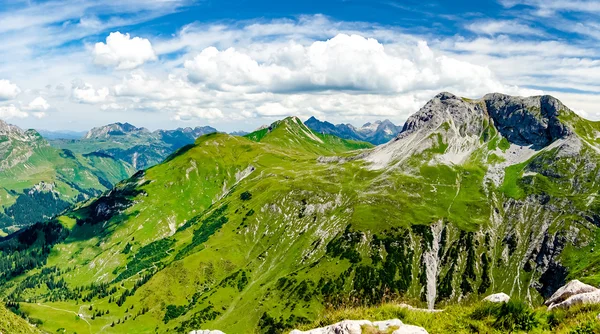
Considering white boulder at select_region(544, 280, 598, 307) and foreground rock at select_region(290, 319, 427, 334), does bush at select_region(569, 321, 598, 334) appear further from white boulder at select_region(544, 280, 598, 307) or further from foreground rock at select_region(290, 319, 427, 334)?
white boulder at select_region(544, 280, 598, 307)

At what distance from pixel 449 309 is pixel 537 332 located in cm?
597

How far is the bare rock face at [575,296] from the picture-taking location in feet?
77.8

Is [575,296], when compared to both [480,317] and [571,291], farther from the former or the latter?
[480,317]

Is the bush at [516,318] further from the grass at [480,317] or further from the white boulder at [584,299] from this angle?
the white boulder at [584,299]

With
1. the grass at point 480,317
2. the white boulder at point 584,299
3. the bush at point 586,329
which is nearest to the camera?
the bush at point 586,329

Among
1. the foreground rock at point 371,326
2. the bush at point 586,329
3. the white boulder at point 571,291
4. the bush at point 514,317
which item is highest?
the bush at point 586,329

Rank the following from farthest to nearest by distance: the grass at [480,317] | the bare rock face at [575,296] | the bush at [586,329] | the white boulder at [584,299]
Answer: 1. the bare rock face at [575,296]
2. the white boulder at [584,299]
3. the grass at [480,317]
4. the bush at [586,329]

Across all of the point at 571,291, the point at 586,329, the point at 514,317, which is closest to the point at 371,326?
the point at 514,317

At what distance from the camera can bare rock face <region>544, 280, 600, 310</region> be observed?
2372cm

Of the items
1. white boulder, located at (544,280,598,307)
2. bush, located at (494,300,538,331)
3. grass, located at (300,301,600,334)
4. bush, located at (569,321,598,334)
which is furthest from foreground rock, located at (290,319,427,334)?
white boulder, located at (544,280,598,307)

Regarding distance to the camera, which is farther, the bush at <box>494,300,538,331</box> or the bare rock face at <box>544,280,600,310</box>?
the bare rock face at <box>544,280,600,310</box>

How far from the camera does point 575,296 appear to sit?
Result: 80.6ft

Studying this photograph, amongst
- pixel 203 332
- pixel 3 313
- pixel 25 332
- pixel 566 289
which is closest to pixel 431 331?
pixel 566 289

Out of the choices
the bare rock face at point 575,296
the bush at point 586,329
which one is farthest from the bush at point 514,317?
the bare rock face at point 575,296
